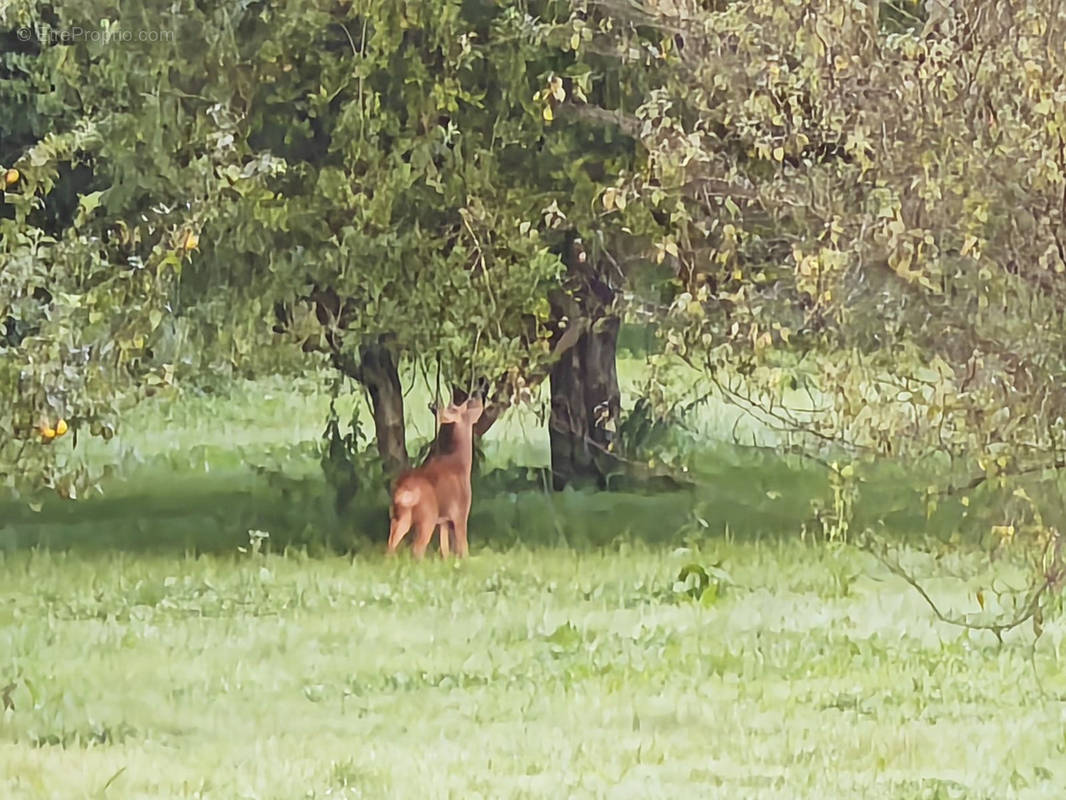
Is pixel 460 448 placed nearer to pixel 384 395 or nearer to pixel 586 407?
pixel 384 395

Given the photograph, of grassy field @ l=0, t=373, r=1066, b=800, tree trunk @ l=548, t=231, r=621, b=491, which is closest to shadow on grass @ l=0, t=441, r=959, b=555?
grassy field @ l=0, t=373, r=1066, b=800

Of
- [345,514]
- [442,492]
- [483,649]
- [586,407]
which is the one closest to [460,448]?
[442,492]

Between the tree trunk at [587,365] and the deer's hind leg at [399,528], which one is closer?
the tree trunk at [587,365]

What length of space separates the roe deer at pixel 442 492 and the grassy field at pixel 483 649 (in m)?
0.04

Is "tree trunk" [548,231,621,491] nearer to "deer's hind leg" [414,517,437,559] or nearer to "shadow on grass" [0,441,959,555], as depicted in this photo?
"shadow on grass" [0,441,959,555]

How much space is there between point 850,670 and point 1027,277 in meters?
0.54

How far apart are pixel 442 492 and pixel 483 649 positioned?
43cm

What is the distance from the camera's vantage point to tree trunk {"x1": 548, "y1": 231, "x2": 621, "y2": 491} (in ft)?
7.14

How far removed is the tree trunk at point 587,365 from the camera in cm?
218

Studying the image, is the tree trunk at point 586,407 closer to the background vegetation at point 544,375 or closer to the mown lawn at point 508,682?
the background vegetation at point 544,375

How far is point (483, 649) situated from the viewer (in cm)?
204

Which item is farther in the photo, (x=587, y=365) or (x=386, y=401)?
(x=386, y=401)

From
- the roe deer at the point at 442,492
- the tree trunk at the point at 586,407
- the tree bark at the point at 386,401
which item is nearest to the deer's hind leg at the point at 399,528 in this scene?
the roe deer at the point at 442,492

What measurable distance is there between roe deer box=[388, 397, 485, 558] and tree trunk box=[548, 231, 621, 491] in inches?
6.1
